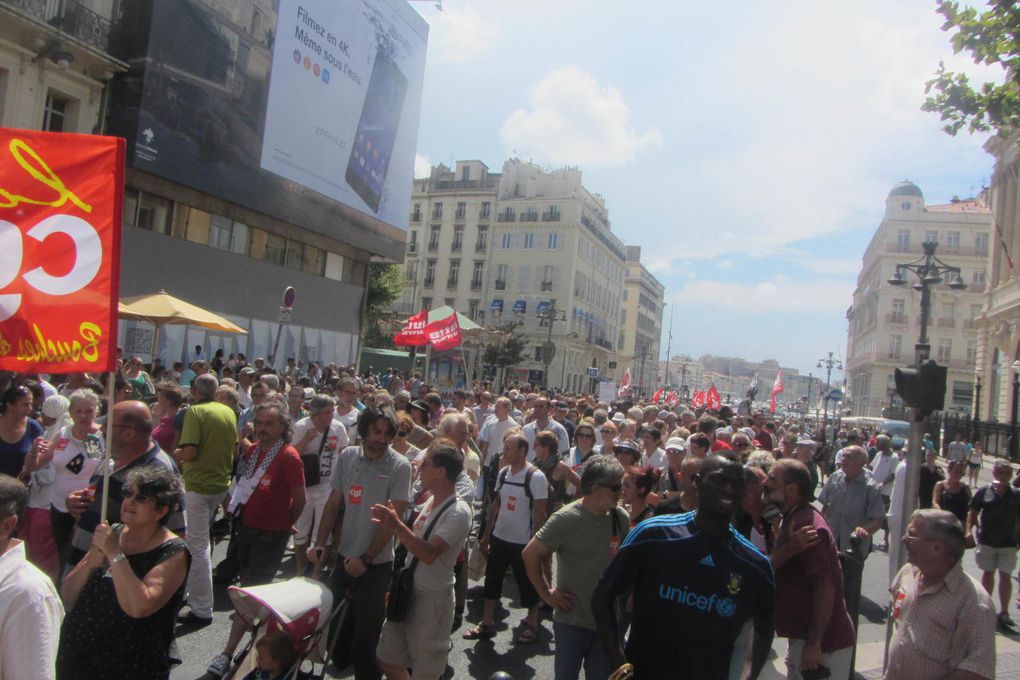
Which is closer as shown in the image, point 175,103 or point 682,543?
point 682,543

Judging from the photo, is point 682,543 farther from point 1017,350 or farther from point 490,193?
point 490,193

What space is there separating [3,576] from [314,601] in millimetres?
1311

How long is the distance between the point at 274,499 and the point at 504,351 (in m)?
47.0

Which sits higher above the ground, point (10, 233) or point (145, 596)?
point (10, 233)

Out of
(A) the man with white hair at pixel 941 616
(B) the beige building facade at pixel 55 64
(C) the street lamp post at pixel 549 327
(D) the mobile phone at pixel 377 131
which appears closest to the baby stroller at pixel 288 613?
(A) the man with white hair at pixel 941 616

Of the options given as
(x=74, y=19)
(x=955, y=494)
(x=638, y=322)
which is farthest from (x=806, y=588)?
(x=638, y=322)

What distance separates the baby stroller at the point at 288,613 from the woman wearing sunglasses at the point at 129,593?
31 centimetres

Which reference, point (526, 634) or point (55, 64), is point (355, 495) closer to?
point (526, 634)

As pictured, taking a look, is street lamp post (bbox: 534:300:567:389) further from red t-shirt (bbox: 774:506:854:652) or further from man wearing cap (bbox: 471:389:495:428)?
red t-shirt (bbox: 774:506:854:652)

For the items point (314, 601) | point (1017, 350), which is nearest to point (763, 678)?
point (314, 601)

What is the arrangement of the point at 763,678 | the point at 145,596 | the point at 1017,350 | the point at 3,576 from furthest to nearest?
the point at 1017,350 → the point at 763,678 → the point at 145,596 → the point at 3,576

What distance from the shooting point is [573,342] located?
218ft

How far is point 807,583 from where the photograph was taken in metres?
4.05

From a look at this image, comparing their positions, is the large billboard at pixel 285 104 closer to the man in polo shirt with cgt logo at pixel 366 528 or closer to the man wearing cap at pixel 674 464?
the man wearing cap at pixel 674 464
